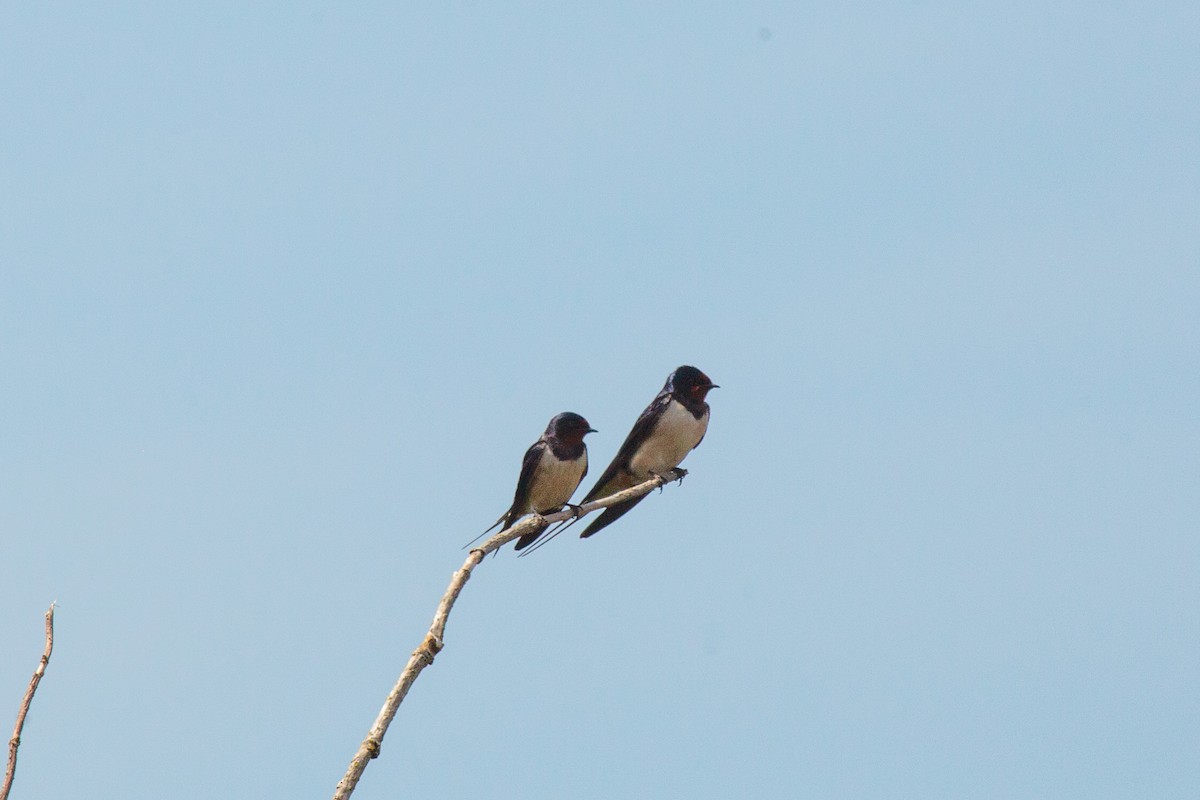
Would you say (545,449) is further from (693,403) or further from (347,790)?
(347,790)

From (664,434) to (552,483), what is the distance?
101 centimetres

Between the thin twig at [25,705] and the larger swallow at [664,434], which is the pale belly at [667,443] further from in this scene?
the thin twig at [25,705]

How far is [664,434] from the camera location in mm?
14555

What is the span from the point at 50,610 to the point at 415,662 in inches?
40.8

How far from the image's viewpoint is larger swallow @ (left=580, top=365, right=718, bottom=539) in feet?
47.9

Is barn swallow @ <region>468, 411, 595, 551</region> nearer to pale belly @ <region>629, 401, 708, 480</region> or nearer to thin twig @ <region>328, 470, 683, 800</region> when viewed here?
pale belly @ <region>629, 401, 708, 480</region>

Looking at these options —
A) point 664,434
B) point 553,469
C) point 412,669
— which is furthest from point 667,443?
point 412,669

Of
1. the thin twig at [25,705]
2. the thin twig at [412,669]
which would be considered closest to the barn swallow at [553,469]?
the thin twig at [412,669]

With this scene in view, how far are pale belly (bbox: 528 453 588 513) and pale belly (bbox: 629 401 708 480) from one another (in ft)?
1.72

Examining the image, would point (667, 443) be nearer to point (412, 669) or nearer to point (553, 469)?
point (553, 469)

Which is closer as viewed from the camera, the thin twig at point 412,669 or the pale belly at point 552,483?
the thin twig at point 412,669

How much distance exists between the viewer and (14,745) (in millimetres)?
4277

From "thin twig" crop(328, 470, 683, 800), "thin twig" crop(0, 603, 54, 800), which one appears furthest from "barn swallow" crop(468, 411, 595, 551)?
"thin twig" crop(0, 603, 54, 800)

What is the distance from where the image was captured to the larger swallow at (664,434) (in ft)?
47.9
